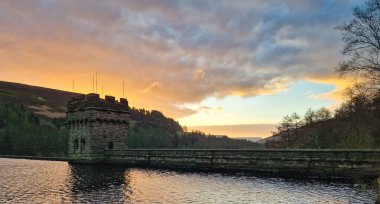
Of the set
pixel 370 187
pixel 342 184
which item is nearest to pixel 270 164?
pixel 342 184

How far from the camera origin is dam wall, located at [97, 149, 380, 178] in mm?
22661

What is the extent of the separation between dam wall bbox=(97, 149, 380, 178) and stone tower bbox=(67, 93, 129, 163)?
21.4 feet

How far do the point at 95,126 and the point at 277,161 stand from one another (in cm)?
2285

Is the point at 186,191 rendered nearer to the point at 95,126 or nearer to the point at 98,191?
the point at 98,191

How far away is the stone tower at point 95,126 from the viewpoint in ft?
140

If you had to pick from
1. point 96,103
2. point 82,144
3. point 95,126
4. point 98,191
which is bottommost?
point 98,191

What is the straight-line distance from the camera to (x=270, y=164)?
89.9 feet

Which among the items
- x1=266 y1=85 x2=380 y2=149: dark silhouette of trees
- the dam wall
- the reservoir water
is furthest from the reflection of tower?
x1=266 y1=85 x2=380 y2=149: dark silhouette of trees

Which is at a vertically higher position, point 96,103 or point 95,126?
point 96,103

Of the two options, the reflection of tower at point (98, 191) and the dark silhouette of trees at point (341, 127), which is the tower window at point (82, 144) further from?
the dark silhouette of trees at point (341, 127)

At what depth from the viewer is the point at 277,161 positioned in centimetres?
2700

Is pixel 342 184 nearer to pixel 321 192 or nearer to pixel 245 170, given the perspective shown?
pixel 321 192

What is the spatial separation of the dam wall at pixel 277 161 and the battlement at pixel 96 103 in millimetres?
8407

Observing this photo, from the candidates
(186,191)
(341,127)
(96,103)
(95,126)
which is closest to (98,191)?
(186,191)
